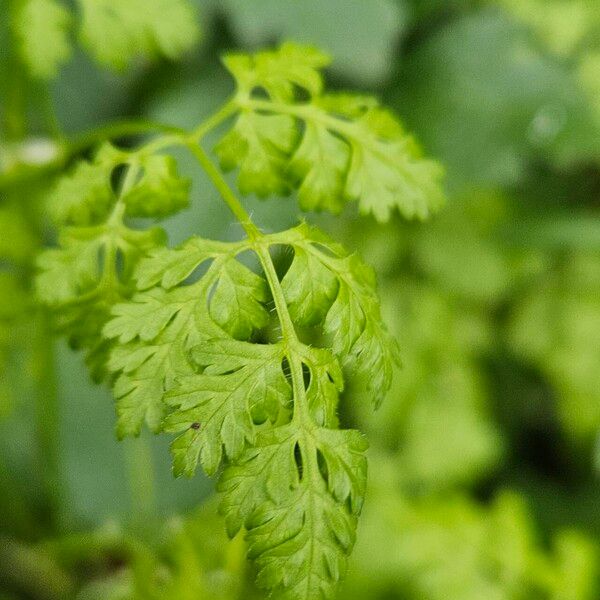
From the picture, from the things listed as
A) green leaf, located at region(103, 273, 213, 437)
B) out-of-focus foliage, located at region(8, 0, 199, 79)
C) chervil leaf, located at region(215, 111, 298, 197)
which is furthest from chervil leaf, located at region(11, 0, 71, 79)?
green leaf, located at region(103, 273, 213, 437)

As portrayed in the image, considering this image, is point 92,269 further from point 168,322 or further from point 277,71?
point 277,71

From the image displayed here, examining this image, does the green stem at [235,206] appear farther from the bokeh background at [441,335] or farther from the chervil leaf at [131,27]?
the bokeh background at [441,335]

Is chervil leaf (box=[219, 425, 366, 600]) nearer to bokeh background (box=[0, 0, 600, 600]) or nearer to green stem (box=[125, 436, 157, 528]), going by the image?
bokeh background (box=[0, 0, 600, 600])

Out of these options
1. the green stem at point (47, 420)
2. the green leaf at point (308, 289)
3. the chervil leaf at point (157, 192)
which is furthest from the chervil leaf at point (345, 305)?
the green stem at point (47, 420)

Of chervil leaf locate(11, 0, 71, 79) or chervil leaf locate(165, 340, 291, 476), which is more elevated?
chervil leaf locate(11, 0, 71, 79)

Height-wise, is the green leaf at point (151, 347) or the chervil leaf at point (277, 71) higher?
the chervil leaf at point (277, 71)

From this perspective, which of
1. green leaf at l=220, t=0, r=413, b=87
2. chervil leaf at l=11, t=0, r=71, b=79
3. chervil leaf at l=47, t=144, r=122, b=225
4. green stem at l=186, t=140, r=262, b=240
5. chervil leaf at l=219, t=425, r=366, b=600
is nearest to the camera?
chervil leaf at l=219, t=425, r=366, b=600

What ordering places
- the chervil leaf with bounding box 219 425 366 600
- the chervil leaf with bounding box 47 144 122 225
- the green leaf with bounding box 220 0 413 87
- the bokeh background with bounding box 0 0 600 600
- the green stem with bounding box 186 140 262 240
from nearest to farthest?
the chervil leaf with bounding box 219 425 366 600 → the green stem with bounding box 186 140 262 240 → the chervil leaf with bounding box 47 144 122 225 → the bokeh background with bounding box 0 0 600 600 → the green leaf with bounding box 220 0 413 87
